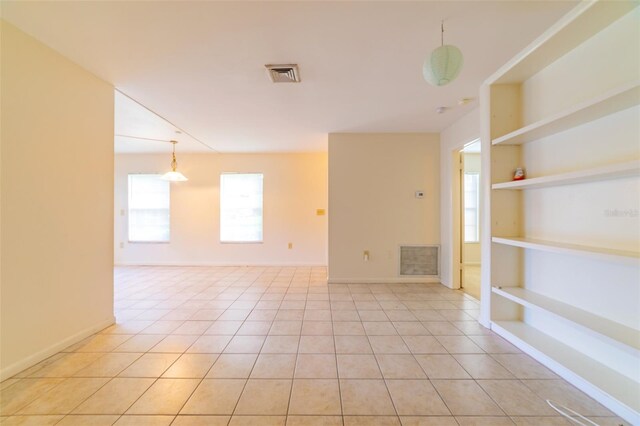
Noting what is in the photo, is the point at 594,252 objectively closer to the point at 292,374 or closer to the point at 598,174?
the point at 598,174

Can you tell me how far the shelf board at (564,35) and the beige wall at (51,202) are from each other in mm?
4019

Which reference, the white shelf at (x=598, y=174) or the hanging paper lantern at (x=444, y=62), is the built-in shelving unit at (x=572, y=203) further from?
the hanging paper lantern at (x=444, y=62)

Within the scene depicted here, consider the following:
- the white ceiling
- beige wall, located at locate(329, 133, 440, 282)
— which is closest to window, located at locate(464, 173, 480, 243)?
beige wall, located at locate(329, 133, 440, 282)

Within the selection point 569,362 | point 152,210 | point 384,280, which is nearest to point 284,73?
point 569,362

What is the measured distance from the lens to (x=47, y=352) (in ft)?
7.03

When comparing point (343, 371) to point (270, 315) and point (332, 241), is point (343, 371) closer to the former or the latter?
point (270, 315)

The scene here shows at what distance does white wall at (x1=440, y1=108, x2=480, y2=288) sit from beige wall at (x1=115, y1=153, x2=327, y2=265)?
2.55 metres

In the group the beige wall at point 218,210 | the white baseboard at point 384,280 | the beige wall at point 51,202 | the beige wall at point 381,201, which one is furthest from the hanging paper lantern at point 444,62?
the beige wall at point 218,210

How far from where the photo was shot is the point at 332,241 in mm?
4535

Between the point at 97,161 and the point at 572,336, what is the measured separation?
4.68m

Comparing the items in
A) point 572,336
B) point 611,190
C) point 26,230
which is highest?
point 611,190

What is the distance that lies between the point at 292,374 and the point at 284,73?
2.66 m

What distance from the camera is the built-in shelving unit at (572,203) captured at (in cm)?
164

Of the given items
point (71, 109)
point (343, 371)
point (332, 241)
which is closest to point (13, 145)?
point (71, 109)
